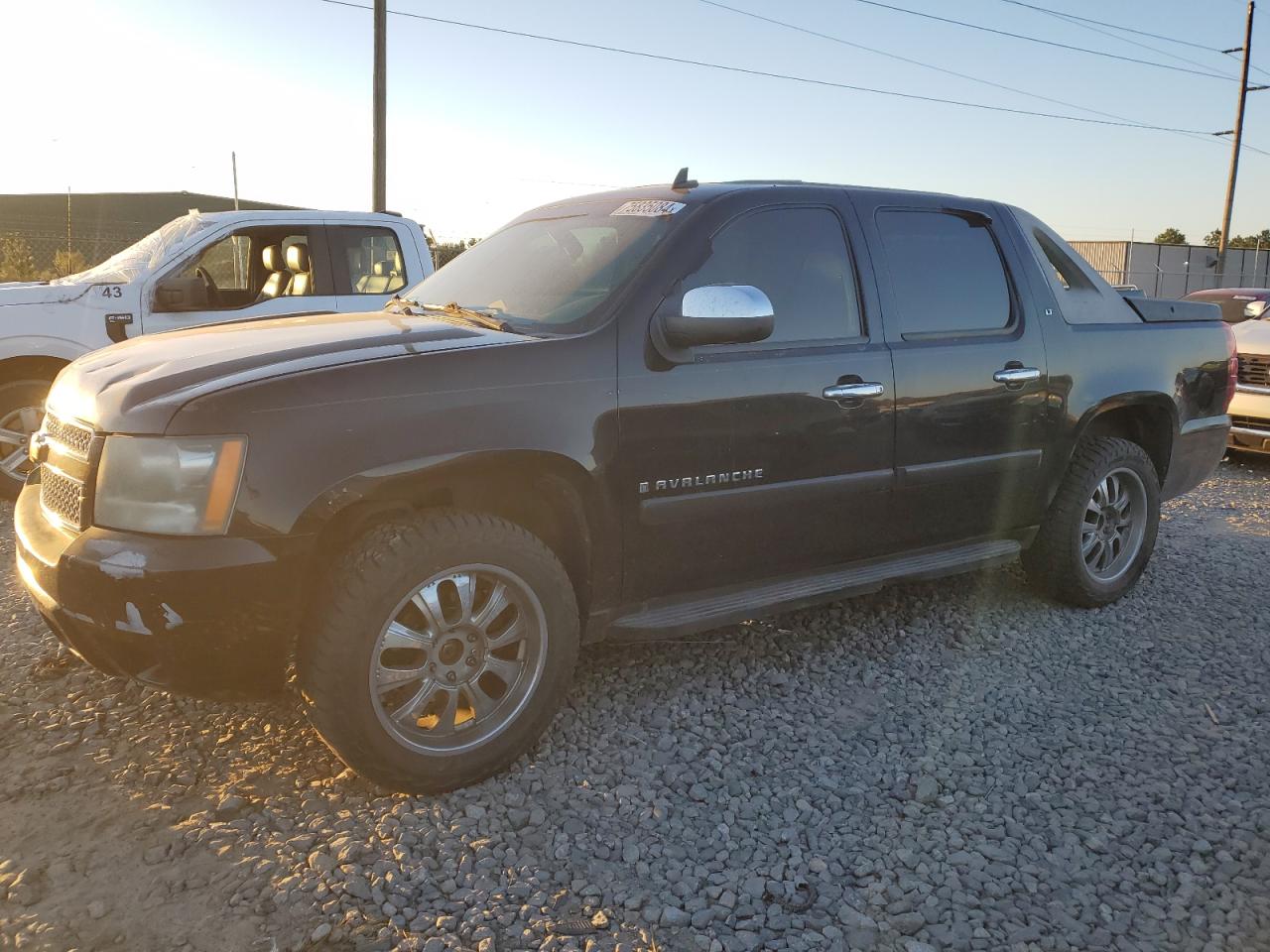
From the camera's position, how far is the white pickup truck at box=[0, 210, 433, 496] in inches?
248

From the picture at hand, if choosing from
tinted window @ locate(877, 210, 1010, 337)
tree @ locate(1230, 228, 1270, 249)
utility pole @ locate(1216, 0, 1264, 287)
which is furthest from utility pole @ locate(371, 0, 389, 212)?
tree @ locate(1230, 228, 1270, 249)

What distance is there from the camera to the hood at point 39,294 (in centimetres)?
628

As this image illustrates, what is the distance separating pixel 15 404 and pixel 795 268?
536cm

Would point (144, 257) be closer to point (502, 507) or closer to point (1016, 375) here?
point (502, 507)

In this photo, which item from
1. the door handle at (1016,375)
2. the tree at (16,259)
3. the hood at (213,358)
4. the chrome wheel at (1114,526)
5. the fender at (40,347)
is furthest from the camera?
the tree at (16,259)

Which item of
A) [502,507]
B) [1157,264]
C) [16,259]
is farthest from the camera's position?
[1157,264]

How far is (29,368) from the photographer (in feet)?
20.8

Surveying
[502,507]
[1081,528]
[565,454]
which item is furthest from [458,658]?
[1081,528]

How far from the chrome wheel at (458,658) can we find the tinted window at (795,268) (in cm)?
130

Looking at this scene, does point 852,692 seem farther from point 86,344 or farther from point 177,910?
point 86,344

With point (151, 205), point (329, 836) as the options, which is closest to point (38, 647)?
point (329, 836)

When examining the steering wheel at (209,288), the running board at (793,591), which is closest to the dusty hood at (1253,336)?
the running board at (793,591)

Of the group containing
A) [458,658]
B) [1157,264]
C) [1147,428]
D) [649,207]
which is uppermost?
[1157,264]

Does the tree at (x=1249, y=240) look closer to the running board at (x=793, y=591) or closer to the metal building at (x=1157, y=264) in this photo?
the metal building at (x=1157, y=264)
